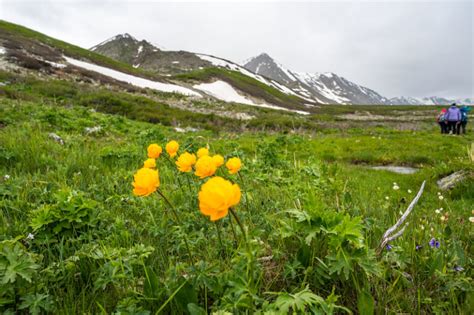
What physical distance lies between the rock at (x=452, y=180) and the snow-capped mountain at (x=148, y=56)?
73294 mm

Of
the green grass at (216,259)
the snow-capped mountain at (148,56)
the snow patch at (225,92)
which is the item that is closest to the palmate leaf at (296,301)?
the green grass at (216,259)

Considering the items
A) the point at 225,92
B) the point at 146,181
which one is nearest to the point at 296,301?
the point at 146,181

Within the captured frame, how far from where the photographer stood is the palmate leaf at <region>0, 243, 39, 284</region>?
49.3 inches

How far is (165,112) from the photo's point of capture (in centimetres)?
1884

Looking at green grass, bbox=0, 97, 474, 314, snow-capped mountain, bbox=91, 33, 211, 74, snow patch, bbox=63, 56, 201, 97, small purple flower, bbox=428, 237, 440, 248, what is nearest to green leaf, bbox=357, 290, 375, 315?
green grass, bbox=0, 97, 474, 314

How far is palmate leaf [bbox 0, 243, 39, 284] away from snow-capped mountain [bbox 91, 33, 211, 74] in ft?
249

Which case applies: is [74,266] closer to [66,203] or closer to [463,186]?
[66,203]

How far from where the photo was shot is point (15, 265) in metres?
1.29

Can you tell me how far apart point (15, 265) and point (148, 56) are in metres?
97.5

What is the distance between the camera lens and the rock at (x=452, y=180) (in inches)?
195

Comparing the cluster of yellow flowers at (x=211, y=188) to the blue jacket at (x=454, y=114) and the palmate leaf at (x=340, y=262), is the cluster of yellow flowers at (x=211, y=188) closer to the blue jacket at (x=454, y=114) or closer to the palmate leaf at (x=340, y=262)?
the palmate leaf at (x=340, y=262)

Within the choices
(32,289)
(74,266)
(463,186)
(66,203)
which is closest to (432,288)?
(74,266)

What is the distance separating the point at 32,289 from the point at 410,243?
2247 mm

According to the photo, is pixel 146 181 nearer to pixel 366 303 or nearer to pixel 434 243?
pixel 366 303
